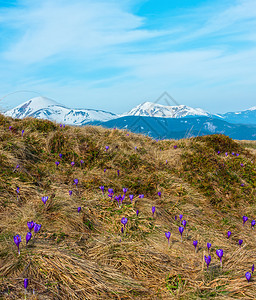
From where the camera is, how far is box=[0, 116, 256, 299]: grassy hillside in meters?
2.99

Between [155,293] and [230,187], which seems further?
[230,187]

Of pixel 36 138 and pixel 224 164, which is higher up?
pixel 36 138

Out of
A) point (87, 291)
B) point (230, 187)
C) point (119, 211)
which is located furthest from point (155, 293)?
point (230, 187)

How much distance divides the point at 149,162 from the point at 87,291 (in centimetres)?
528

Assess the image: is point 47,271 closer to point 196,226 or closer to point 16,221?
point 16,221

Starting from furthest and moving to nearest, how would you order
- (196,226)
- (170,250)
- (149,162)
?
(149,162) → (196,226) → (170,250)

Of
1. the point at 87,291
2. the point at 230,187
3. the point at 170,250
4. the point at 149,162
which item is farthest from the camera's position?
the point at 149,162

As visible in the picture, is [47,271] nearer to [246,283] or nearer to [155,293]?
[155,293]

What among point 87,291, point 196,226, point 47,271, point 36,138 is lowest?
point 196,226

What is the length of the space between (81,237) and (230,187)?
4.94 m

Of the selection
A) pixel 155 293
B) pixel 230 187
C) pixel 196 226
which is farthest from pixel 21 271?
pixel 230 187

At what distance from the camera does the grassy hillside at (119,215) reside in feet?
9.80

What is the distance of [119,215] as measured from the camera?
4754 millimetres

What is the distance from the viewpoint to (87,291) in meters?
2.90
